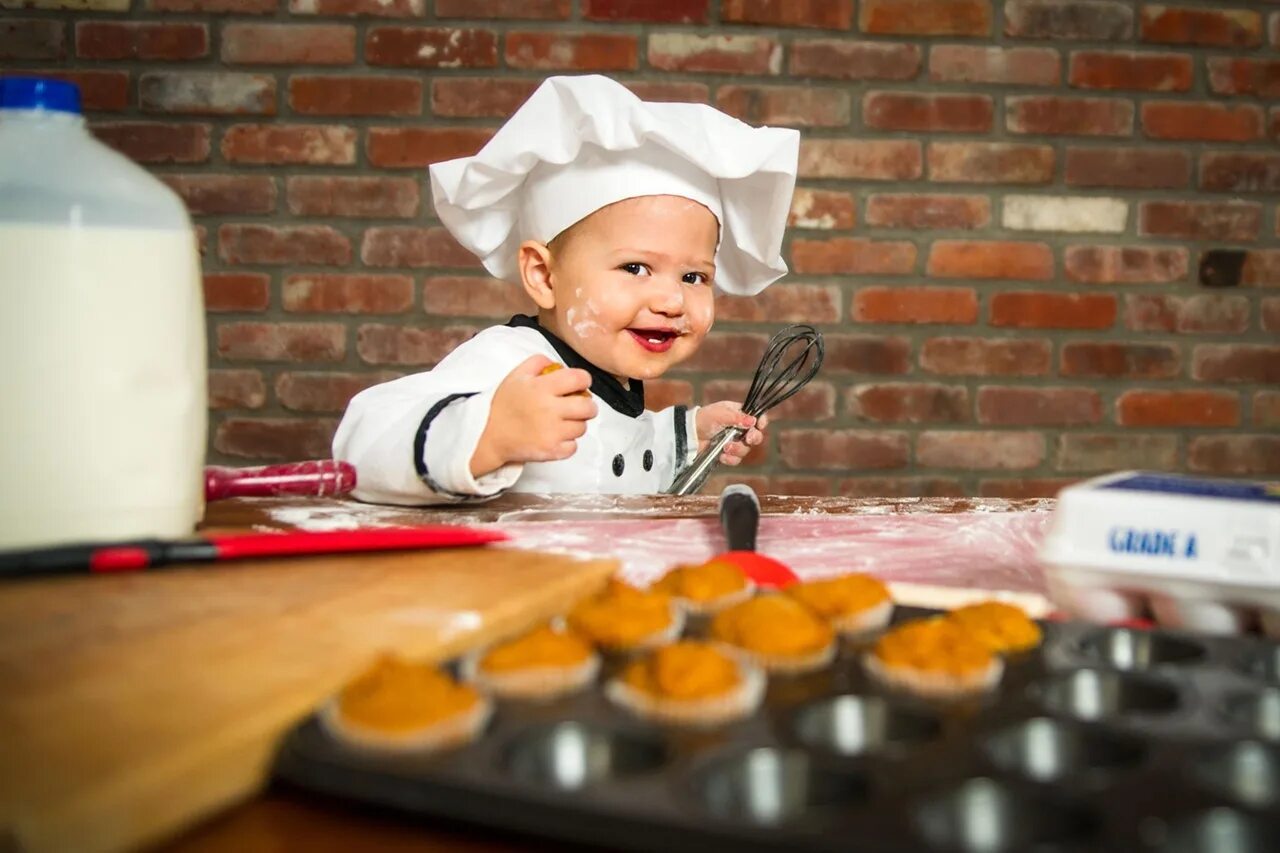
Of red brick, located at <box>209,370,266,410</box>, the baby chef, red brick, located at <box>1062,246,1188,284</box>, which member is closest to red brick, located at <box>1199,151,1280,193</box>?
red brick, located at <box>1062,246,1188,284</box>

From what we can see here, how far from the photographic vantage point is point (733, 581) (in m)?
0.54

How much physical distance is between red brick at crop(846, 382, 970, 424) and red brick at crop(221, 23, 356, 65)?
112cm

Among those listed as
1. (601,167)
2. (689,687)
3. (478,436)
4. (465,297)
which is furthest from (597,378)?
(689,687)

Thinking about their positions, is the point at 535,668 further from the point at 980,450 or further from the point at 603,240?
the point at 980,450

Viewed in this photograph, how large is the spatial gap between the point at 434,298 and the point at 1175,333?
1.40 m

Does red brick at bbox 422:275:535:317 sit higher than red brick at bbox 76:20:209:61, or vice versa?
red brick at bbox 76:20:209:61

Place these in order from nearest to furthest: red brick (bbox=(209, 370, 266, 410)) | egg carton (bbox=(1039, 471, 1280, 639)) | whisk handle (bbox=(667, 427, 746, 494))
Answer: egg carton (bbox=(1039, 471, 1280, 639)), whisk handle (bbox=(667, 427, 746, 494)), red brick (bbox=(209, 370, 266, 410))

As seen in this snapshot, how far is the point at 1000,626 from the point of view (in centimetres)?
49

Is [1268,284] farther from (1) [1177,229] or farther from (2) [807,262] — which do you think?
(2) [807,262]

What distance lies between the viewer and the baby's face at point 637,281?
4.56 feet

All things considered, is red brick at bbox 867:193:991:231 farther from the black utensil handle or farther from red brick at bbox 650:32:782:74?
the black utensil handle

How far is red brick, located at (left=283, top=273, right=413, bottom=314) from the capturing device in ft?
6.95

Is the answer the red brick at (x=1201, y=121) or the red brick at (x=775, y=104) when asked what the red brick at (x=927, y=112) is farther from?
the red brick at (x=1201, y=121)

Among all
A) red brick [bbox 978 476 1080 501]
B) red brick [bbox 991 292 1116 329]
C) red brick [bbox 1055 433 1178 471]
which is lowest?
red brick [bbox 978 476 1080 501]
